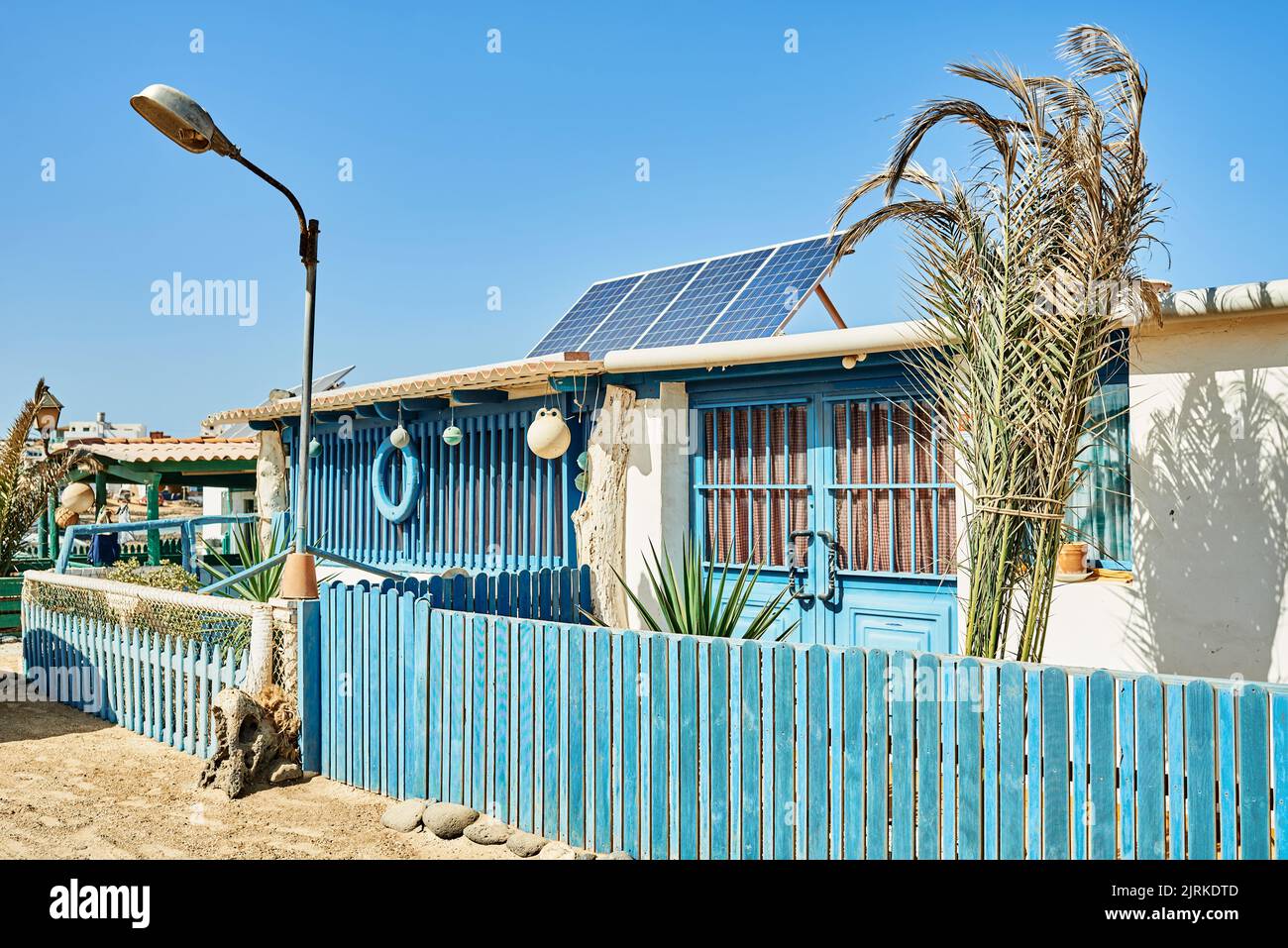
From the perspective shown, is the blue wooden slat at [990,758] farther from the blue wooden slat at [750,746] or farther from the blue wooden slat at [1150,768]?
the blue wooden slat at [750,746]

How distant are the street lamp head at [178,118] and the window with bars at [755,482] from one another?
411 centimetres

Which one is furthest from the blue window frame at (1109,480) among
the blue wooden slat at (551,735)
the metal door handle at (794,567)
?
the blue wooden slat at (551,735)

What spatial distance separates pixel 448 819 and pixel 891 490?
3.73 m

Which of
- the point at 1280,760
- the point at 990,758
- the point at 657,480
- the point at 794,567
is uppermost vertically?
the point at 657,480

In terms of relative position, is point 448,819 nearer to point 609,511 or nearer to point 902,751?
point 902,751

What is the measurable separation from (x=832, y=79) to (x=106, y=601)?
26.1 ft

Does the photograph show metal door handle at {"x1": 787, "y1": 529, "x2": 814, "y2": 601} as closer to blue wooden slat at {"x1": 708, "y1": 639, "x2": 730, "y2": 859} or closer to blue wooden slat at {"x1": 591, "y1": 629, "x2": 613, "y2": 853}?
blue wooden slat at {"x1": 591, "y1": 629, "x2": 613, "y2": 853}

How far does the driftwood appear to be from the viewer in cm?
823

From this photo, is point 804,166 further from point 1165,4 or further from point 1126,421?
point 1126,421

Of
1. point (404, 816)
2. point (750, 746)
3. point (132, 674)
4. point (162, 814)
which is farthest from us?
point (132, 674)

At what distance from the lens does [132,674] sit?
7.96 m

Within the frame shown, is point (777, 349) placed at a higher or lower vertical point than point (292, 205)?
lower

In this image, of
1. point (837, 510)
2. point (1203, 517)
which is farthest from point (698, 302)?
point (1203, 517)

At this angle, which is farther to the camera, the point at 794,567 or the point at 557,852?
the point at 794,567
